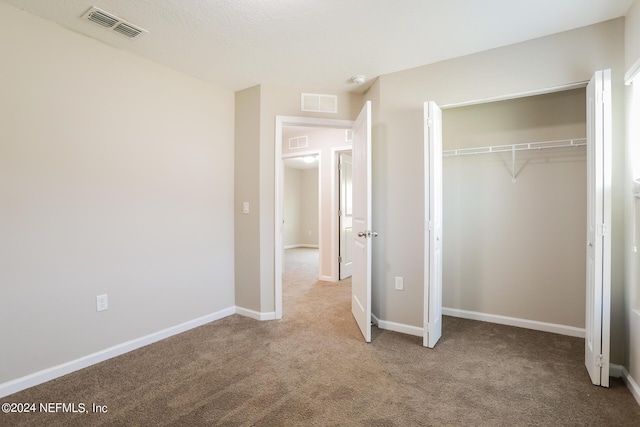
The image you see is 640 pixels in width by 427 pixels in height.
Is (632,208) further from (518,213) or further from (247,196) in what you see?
(247,196)

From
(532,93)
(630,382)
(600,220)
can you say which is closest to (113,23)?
(532,93)

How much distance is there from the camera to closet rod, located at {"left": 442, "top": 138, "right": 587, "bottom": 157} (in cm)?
270

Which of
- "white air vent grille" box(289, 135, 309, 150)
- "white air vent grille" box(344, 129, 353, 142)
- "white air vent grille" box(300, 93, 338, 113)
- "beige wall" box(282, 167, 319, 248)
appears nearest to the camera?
"white air vent grille" box(300, 93, 338, 113)

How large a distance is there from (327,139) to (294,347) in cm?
349

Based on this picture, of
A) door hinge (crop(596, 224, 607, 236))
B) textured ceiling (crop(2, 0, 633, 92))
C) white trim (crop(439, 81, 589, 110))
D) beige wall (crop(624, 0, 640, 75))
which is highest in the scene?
textured ceiling (crop(2, 0, 633, 92))

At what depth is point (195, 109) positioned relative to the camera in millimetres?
3041

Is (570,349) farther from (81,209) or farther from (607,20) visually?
(81,209)

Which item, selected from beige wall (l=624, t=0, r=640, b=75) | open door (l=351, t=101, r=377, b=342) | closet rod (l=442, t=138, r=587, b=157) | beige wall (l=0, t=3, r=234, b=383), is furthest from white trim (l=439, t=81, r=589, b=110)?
beige wall (l=0, t=3, r=234, b=383)

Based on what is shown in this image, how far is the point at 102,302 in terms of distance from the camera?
93.0 inches

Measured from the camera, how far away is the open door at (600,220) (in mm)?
1884

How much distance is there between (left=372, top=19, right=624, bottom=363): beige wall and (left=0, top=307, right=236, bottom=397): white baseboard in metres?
1.91

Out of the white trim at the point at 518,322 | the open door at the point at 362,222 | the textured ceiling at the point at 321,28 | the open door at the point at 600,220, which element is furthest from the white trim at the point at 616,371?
the textured ceiling at the point at 321,28

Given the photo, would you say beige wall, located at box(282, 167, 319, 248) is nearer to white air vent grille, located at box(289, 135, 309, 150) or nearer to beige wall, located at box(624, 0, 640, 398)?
white air vent grille, located at box(289, 135, 309, 150)

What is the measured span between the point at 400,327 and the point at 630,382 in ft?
5.12
